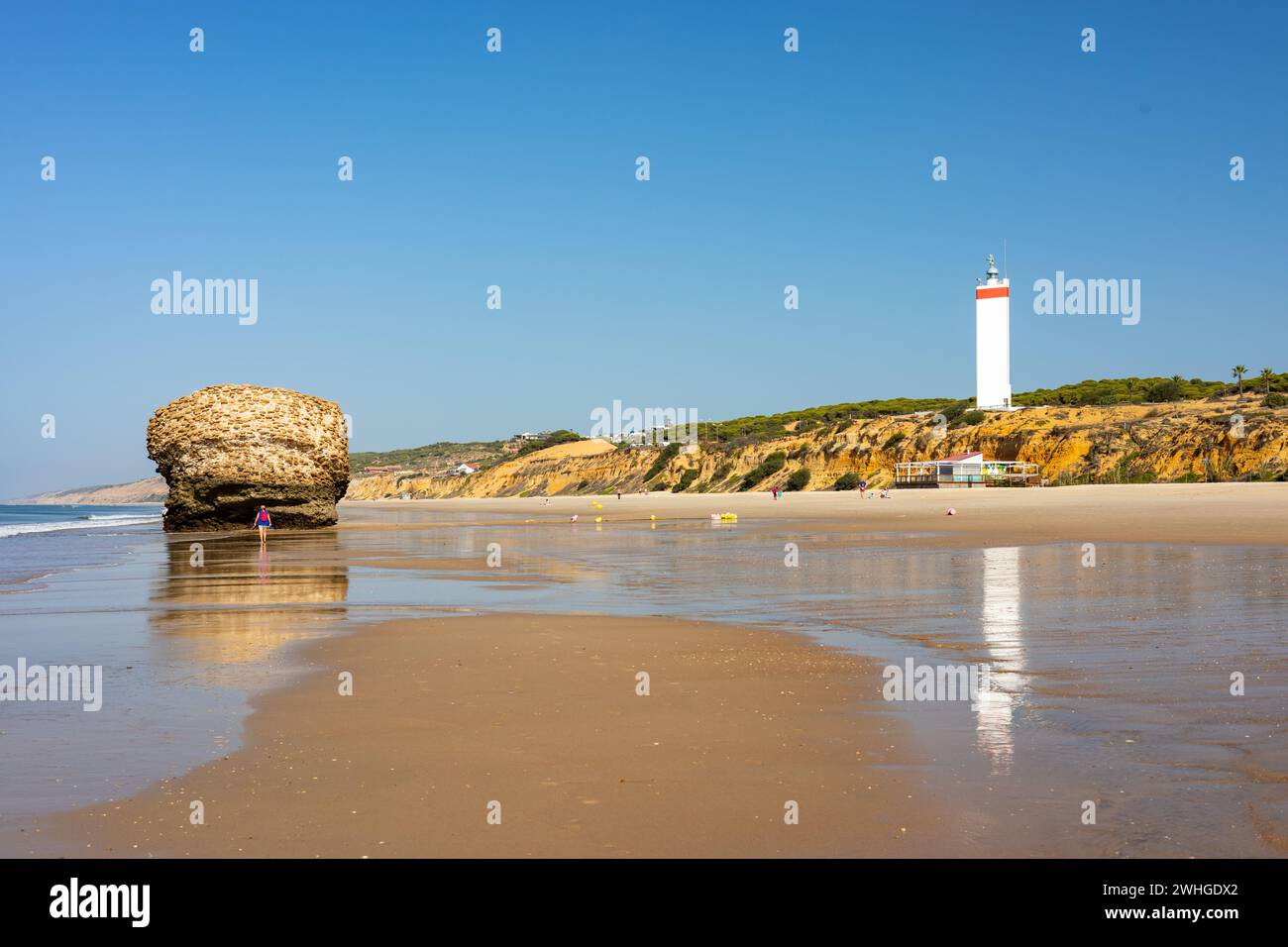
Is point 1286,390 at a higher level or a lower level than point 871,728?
higher

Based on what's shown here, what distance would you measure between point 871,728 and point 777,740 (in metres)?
0.62

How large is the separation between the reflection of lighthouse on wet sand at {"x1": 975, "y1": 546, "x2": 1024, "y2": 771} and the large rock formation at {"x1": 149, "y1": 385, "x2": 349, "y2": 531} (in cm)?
2441

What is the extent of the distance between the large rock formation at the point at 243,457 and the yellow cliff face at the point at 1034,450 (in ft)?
118

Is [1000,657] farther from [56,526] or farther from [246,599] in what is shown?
[56,526]

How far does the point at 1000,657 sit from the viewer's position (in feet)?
25.3

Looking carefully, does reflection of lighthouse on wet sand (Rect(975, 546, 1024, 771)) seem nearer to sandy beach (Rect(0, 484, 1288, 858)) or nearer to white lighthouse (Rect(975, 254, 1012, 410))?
sandy beach (Rect(0, 484, 1288, 858))

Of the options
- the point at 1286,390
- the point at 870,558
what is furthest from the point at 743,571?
the point at 1286,390

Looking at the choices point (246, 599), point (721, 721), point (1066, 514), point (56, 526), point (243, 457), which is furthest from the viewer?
point (56, 526)

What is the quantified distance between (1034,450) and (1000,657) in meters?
52.3

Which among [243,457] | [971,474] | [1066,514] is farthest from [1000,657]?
[971,474]

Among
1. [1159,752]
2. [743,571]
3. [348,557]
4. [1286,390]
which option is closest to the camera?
[1159,752]

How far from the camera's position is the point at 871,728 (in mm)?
5621

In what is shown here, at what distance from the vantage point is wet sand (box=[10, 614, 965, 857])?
3916 millimetres
